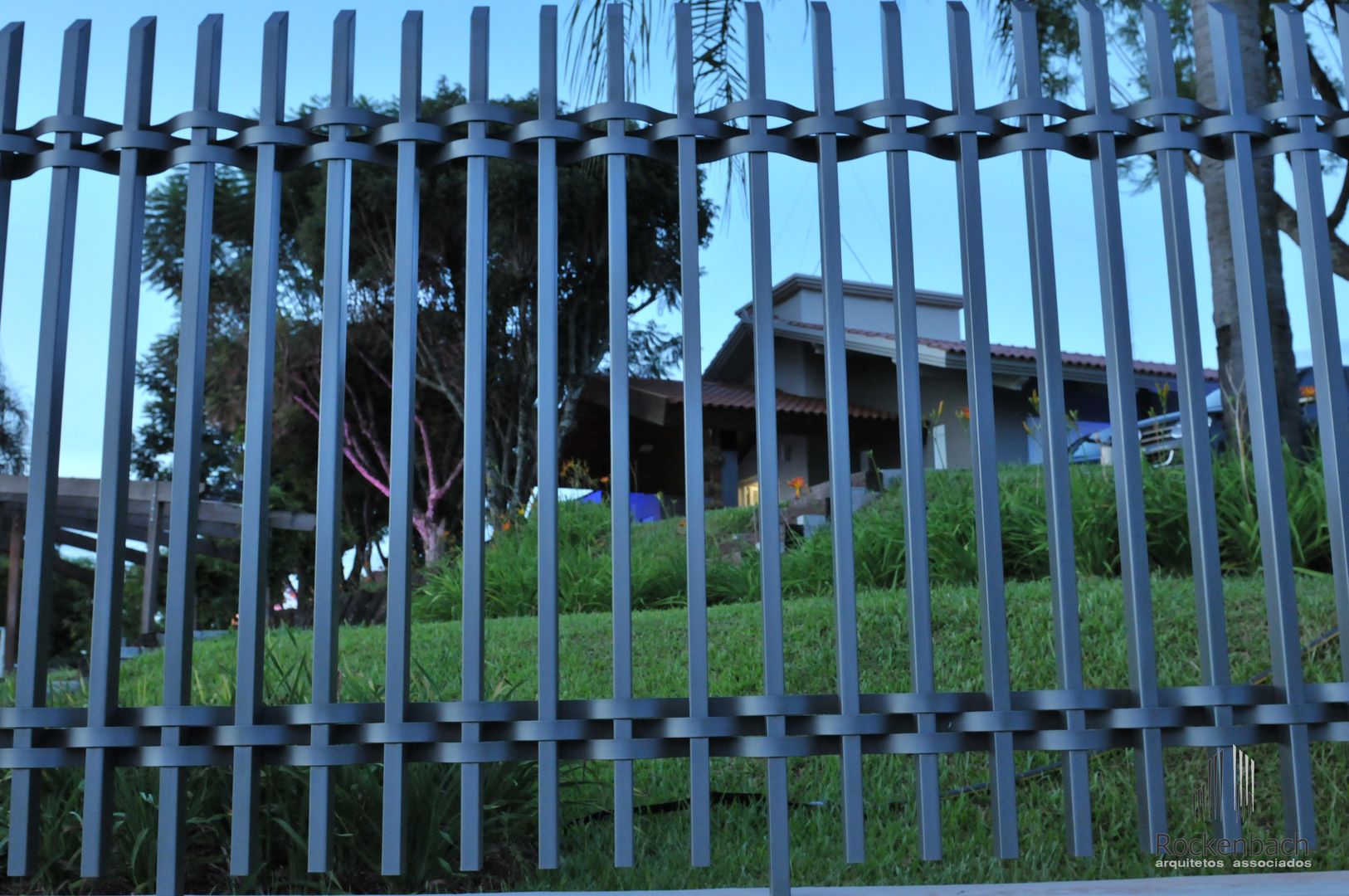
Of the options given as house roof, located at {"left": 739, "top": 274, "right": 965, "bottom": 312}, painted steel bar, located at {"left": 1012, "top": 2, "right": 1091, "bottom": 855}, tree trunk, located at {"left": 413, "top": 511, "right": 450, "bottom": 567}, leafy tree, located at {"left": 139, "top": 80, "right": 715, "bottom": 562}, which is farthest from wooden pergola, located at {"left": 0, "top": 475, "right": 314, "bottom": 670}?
house roof, located at {"left": 739, "top": 274, "right": 965, "bottom": 312}

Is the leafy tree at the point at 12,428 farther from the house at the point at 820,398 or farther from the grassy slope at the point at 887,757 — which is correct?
the grassy slope at the point at 887,757

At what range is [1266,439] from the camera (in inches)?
93.0

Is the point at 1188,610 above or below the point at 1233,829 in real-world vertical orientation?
above

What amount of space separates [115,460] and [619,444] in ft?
3.58

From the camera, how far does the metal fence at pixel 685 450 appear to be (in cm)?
220

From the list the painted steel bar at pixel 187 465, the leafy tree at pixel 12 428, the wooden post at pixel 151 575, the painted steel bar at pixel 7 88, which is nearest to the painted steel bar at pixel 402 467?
the painted steel bar at pixel 187 465

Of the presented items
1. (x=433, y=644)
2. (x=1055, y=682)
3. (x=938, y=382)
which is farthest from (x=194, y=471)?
(x=938, y=382)

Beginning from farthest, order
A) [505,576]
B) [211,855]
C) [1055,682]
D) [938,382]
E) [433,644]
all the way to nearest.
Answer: [938,382] → [505,576] → [433,644] → [1055,682] → [211,855]

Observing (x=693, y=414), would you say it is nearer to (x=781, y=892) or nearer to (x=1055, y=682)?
(x=781, y=892)

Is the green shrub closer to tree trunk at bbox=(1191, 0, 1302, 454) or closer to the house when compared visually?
tree trunk at bbox=(1191, 0, 1302, 454)

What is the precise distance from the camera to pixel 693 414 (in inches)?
91.4

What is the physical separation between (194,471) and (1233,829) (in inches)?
91.7

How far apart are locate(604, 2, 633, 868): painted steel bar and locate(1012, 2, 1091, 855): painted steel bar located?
88cm

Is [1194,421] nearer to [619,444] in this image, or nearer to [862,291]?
[619,444]
